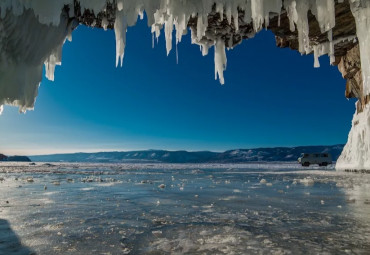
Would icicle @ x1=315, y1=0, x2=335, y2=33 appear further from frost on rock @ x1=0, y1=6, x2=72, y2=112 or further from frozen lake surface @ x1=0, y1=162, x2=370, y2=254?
frost on rock @ x1=0, y1=6, x2=72, y2=112

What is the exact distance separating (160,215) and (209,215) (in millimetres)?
716

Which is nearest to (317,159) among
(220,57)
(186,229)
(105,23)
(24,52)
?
(220,57)

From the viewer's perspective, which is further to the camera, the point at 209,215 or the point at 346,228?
the point at 209,215

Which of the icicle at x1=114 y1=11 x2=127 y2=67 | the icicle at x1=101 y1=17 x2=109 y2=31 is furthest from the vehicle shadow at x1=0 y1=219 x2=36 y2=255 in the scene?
the icicle at x1=101 y1=17 x2=109 y2=31

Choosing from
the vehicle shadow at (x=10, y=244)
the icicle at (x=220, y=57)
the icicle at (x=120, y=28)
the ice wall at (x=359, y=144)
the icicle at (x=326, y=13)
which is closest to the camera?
the vehicle shadow at (x=10, y=244)

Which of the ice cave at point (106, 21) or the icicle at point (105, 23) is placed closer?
the ice cave at point (106, 21)

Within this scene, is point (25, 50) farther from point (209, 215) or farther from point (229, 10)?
point (209, 215)

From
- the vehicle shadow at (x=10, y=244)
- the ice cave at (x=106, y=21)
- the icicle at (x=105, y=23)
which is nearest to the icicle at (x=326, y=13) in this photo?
the ice cave at (x=106, y=21)

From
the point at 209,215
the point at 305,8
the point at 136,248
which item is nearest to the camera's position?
the point at 136,248

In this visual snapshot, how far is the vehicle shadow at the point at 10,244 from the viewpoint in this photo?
95.9 inches

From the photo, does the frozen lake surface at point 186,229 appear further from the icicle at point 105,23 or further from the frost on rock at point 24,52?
the icicle at point 105,23

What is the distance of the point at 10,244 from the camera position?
8.82 ft

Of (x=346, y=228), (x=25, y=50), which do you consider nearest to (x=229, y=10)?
(x=25, y=50)

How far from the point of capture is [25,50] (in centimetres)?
693
